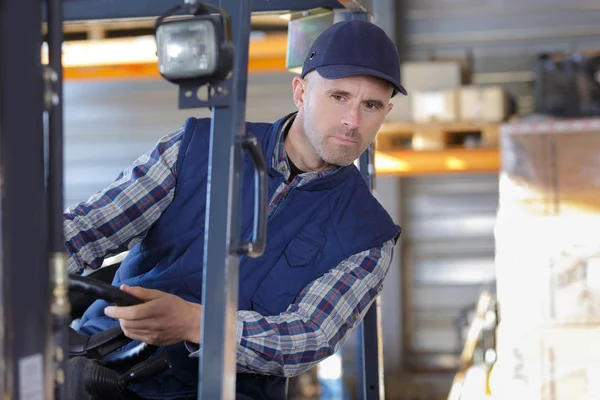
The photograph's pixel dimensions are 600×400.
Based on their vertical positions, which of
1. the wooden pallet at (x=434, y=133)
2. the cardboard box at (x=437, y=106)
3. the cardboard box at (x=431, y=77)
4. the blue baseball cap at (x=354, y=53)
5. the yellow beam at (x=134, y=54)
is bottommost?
the blue baseball cap at (x=354, y=53)

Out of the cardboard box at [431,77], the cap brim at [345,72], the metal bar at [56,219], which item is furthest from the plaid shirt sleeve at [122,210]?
the cardboard box at [431,77]

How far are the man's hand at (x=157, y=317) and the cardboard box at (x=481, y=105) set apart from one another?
551cm

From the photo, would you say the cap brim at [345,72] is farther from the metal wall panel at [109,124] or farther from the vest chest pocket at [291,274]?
the metal wall panel at [109,124]

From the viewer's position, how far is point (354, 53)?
2.84 metres

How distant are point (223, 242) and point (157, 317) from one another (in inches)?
14.5

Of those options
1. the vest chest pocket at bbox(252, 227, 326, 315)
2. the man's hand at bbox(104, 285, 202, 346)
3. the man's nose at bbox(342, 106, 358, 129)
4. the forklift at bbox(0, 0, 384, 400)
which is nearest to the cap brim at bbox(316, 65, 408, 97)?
the man's nose at bbox(342, 106, 358, 129)

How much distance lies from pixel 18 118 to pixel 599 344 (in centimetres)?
495

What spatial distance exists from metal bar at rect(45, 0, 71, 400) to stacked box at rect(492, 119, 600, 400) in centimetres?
453

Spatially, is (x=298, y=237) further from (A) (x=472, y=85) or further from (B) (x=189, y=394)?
(A) (x=472, y=85)

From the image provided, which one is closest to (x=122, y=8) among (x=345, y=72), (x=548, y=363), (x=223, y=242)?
(x=345, y=72)

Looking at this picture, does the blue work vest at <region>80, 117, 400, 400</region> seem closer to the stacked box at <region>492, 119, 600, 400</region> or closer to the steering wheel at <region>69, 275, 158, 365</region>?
the steering wheel at <region>69, 275, 158, 365</region>

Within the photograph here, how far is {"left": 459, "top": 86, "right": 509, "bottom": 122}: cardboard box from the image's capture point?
754 centimetres

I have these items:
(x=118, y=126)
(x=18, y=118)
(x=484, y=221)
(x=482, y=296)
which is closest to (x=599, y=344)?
(x=482, y=296)

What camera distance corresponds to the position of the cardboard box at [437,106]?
7430mm
